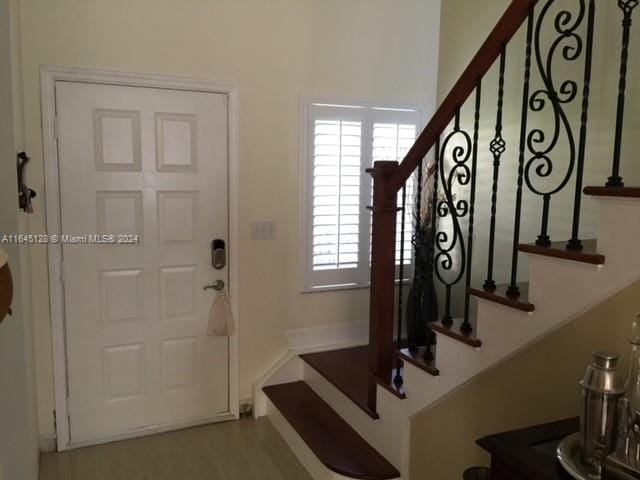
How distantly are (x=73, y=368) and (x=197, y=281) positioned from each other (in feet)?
2.72

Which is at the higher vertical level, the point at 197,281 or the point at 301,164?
the point at 301,164

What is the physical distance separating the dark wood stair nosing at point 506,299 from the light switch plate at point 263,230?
1.62 meters

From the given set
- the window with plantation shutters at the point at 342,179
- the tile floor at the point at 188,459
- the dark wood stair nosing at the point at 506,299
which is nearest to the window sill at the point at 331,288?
the window with plantation shutters at the point at 342,179

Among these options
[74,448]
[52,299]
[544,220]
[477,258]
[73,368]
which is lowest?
[74,448]

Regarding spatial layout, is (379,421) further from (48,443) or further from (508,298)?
(48,443)

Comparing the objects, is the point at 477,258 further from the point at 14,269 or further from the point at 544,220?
the point at 14,269

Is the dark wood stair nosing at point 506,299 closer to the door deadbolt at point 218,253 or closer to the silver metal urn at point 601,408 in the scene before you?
the silver metal urn at point 601,408

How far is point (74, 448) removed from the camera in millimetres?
2977

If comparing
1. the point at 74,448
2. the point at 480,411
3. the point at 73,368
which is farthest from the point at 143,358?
the point at 480,411

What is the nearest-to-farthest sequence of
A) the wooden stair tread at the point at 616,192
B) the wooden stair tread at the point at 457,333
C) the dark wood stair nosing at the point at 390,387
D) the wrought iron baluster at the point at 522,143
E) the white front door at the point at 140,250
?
the wooden stair tread at the point at 616,192 → the wrought iron baluster at the point at 522,143 → the wooden stair tread at the point at 457,333 → the dark wood stair nosing at the point at 390,387 → the white front door at the point at 140,250

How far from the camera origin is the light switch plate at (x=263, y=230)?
326 cm

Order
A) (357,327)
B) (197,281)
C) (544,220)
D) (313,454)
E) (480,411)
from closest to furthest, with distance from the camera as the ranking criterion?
(544,220) < (480,411) < (313,454) < (197,281) < (357,327)

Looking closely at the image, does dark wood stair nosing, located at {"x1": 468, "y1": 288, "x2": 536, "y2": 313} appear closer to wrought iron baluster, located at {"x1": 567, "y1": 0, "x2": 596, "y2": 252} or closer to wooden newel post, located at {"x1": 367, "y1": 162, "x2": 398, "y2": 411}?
wrought iron baluster, located at {"x1": 567, "y1": 0, "x2": 596, "y2": 252}

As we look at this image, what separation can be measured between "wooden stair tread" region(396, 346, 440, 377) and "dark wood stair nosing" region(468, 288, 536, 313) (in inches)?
16.5
